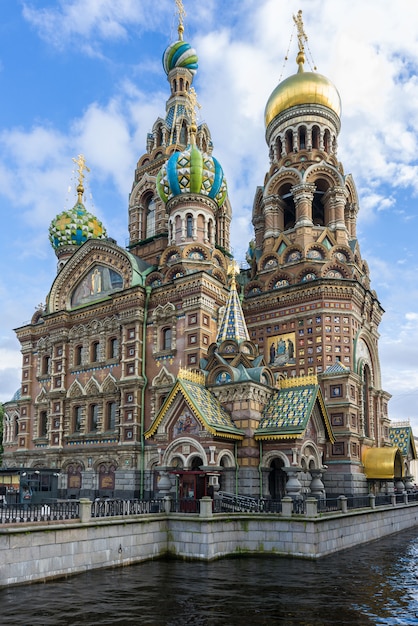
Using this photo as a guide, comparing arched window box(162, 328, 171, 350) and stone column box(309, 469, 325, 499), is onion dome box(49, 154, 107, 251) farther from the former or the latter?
stone column box(309, 469, 325, 499)

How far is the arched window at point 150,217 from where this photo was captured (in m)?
38.2

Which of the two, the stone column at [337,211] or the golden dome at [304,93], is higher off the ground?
the golden dome at [304,93]

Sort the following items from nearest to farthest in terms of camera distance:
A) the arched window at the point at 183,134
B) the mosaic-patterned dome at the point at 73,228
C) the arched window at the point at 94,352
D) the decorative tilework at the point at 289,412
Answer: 1. the decorative tilework at the point at 289,412
2. the arched window at the point at 94,352
3. the arched window at the point at 183,134
4. the mosaic-patterned dome at the point at 73,228

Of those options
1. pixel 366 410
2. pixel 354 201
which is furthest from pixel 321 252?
pixel 366 410

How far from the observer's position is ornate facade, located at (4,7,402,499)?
22641 millimetres

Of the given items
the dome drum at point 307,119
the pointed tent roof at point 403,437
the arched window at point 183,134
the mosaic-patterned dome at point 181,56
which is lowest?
the pointed tent roof at point 403,437

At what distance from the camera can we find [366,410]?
3206cm

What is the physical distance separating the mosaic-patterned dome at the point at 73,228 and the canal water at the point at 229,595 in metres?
28.5

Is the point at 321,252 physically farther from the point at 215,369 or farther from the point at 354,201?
the point at 215,369

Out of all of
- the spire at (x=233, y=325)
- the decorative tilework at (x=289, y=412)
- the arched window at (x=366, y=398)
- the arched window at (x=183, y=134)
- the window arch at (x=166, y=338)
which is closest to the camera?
the decorative tilework at (x=289, y=412)

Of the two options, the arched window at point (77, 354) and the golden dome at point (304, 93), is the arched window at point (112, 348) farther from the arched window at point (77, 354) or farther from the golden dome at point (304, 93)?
the golden dome at point (304, 93)

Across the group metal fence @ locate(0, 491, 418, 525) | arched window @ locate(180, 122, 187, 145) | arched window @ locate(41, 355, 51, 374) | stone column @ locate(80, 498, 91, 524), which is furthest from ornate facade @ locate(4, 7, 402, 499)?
stone column @ locate(80, 498, 91, 524)

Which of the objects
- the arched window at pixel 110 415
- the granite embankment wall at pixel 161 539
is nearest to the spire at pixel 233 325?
the arched window at pixel 110 415

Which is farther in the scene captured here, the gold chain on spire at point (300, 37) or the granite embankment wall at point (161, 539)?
the gold chain on spire at point (300, 37)
